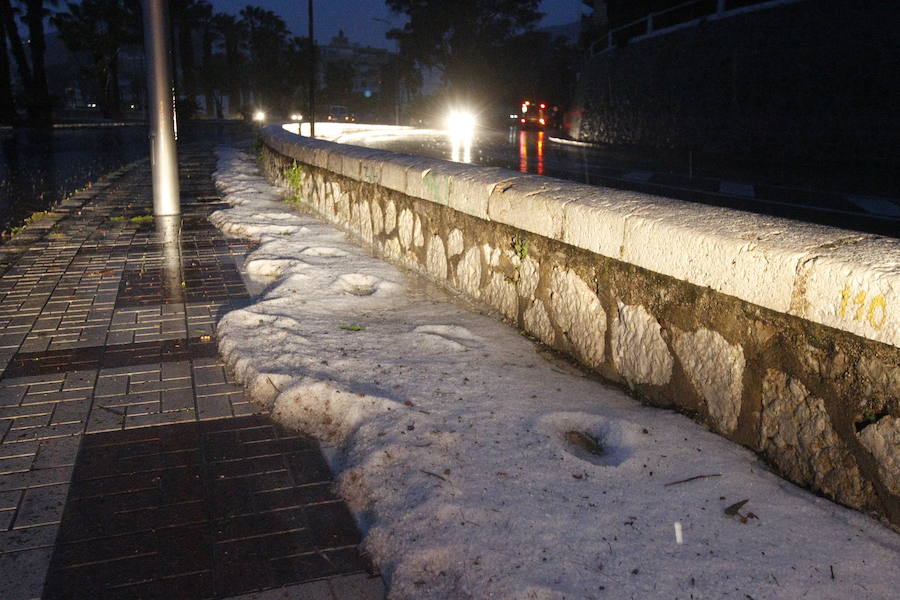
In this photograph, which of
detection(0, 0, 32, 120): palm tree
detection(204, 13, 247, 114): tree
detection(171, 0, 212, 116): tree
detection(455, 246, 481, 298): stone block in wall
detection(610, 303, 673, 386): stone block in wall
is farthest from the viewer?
detection(204, 13, 247, 114): tree

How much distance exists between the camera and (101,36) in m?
53.0

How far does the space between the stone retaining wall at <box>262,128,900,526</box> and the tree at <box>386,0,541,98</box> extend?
160 feet

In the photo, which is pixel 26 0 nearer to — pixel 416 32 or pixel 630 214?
pixel 416 32

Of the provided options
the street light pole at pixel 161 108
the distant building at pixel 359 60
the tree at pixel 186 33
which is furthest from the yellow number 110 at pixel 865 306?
the distant building at pixel 359 60

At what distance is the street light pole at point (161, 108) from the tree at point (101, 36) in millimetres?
51807

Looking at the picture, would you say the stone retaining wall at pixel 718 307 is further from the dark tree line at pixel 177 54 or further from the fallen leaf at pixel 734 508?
the dark tree line at pixel 177 54

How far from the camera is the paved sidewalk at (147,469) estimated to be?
212 centimetres

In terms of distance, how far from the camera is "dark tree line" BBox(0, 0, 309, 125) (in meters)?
39.9

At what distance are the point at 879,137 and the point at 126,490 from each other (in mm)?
13301

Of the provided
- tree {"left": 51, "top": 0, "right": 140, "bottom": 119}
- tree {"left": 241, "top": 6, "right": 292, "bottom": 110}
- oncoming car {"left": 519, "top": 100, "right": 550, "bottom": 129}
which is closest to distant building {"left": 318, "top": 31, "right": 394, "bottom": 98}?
tree {"left": 241, "top": 6, "right": 292, "bottom": 110}

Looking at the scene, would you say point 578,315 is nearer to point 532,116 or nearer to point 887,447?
point 887,447

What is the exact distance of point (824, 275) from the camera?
2266 mm

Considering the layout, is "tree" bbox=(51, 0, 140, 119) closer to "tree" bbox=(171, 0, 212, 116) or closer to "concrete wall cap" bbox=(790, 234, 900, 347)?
"tree" bbox=(171, 0, 212, 116)

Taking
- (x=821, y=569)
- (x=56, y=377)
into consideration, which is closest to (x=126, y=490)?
(x=56, y=377)
